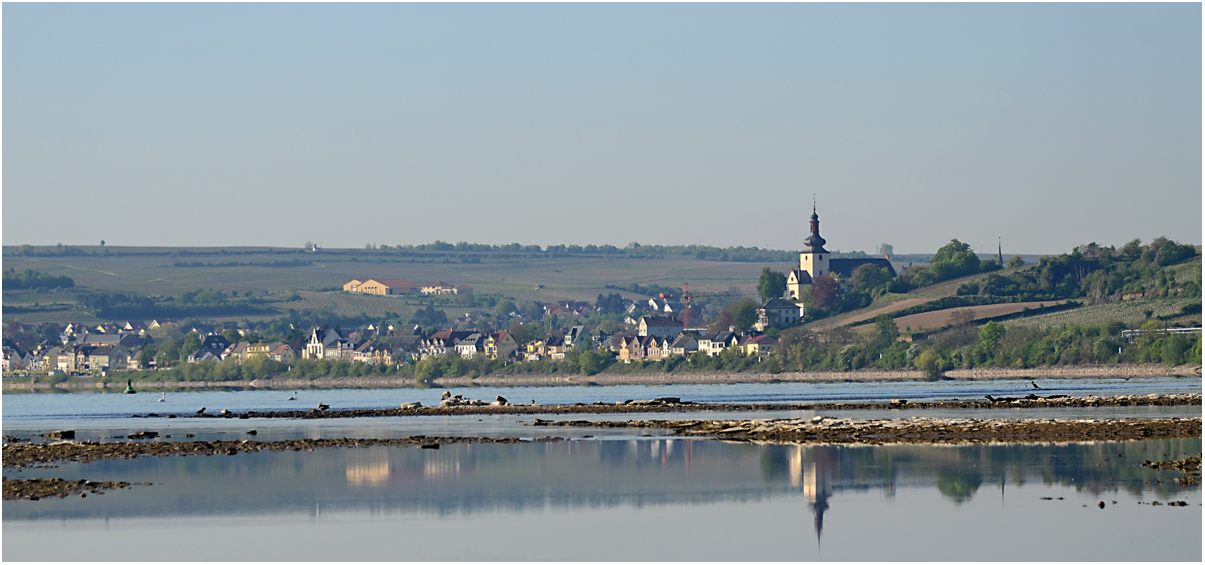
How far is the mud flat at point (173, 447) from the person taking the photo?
4490 centimetres

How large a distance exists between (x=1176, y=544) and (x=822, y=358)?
138 metres

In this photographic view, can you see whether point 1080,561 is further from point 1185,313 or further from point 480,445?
point 1185,313

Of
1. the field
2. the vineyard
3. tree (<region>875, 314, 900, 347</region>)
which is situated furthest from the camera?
the field

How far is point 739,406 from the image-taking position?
7338 cm

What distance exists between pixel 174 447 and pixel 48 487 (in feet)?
43.4

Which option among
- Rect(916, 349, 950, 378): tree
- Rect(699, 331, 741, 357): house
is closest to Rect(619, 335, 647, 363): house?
Rect(699, 331, 741, 357): house

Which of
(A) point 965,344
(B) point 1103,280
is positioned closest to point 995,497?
(A) point 965,344

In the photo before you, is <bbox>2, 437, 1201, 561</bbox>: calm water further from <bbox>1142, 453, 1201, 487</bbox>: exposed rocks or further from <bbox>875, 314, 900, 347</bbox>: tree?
<bbox>875, 314, 900, 347</bbox>: tree

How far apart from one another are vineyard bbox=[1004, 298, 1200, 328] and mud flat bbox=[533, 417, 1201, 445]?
108 meters

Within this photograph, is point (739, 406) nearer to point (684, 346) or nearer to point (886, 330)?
point (886, 330)

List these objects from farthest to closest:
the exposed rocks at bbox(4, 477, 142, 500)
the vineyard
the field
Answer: the field → the vineyard → the exposed rocks at bbox(4, 477, 142, 500)

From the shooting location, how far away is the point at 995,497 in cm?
2975

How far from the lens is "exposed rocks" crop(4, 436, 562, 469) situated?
45.1 meters

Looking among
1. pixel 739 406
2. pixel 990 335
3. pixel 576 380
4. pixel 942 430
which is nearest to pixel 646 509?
pixel 942 430
